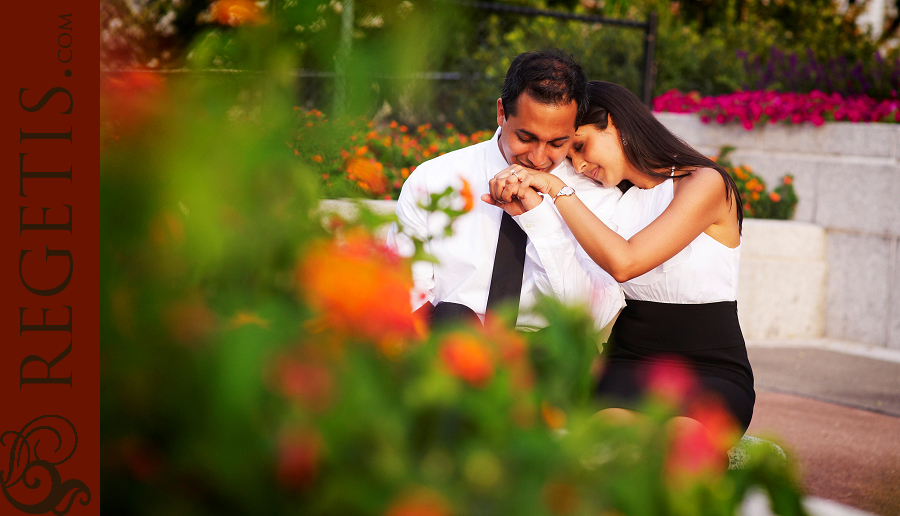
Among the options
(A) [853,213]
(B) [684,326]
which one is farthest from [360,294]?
(A) [853,213]

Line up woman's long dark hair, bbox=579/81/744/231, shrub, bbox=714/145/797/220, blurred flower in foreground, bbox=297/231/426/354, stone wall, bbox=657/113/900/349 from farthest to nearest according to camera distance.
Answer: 1. shrub, bbox=714/145/797/220
2. stone wall, bbox=657/113/900/349
3. woman's long dark hair, bbox=579/81/744/231
4. blurred flower in foreground, bbox=297/231/426/354

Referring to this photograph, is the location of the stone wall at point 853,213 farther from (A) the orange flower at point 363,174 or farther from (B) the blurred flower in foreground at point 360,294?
(B) the blurred flower in foreground at point 360,294

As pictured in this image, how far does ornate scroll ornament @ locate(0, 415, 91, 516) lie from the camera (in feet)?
1.97

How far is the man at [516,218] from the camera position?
2.45 metres

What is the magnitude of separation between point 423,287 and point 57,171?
2.03 meters

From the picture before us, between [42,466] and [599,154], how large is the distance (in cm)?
218

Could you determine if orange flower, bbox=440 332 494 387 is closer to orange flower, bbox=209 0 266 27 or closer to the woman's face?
orange flower, bbox=209 0 266 27

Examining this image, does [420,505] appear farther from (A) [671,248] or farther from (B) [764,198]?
(B) [764,198]

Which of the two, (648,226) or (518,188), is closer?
(518,188)

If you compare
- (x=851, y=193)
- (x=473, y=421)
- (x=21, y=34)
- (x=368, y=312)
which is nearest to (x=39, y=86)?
(x=21, y=34)

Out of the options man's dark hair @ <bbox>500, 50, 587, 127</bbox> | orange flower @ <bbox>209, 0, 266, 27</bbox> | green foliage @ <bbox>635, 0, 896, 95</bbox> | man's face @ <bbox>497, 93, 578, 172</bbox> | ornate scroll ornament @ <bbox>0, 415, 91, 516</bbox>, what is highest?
green foliage @ <bbox>635, 0, 896, 95</bbox>

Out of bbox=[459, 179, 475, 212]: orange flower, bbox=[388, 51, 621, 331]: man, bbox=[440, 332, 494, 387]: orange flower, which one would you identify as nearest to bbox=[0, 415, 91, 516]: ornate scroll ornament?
bbox=[440, 332, 494, 387]: orange flower

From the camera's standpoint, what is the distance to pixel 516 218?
2420 millimetres

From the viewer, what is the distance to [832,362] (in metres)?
5.43
